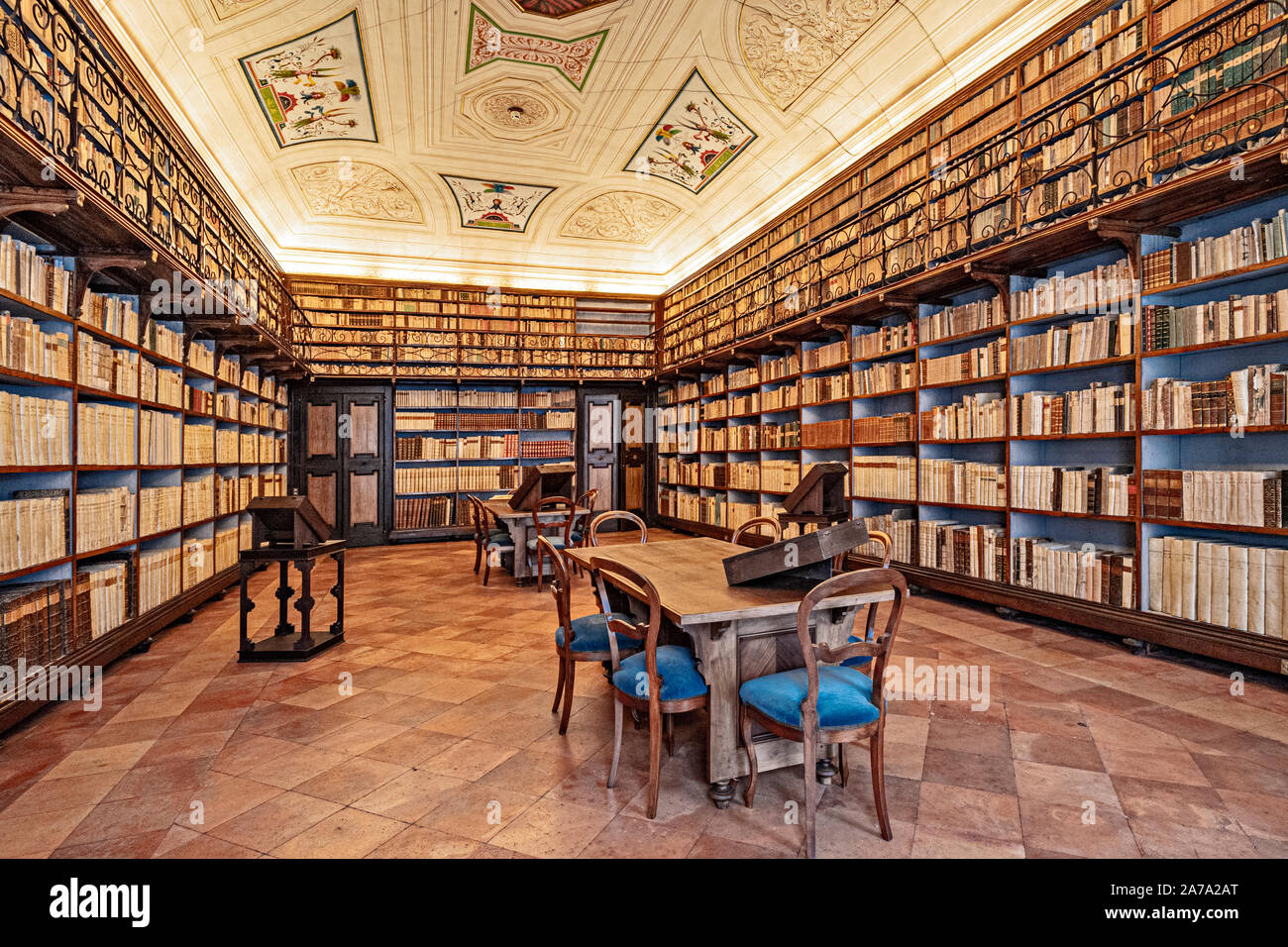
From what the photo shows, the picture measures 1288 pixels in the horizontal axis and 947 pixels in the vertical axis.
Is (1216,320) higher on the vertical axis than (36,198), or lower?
lower

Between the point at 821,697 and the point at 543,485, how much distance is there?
14.0 ft

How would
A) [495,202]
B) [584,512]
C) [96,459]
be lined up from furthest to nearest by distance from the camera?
[495,202] → [584,512] → [96,459]

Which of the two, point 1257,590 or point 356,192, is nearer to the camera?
point 1257,590

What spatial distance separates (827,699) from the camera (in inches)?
75.4

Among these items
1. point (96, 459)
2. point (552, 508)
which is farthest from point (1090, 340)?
point (96, 459)

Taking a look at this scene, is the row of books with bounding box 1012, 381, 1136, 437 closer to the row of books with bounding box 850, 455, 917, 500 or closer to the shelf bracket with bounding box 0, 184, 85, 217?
the row of books with bounding box 850, 455, 917, 500

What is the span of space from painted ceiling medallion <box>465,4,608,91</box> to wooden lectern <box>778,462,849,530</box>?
14.1 ft

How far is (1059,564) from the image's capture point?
4086mm

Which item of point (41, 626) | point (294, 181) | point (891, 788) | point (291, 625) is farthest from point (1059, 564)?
point (294, 181)

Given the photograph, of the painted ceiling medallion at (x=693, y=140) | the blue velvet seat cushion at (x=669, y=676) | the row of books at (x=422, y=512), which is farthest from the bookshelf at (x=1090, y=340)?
the row of books at (x=422, y=512)

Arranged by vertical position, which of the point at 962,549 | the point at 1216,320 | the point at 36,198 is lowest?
the point at 962,549

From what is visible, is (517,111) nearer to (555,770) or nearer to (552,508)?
(552,508)

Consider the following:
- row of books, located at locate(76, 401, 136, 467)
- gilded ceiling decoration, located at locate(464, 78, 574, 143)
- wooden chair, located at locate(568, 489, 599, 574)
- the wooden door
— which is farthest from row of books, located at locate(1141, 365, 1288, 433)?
the wooden door

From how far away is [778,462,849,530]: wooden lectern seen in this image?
180 inches
